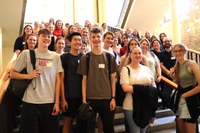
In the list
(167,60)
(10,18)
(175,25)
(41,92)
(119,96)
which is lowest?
(119,96)

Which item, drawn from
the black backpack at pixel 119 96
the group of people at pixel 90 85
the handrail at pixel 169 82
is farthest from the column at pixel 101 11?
the black backpack at pixel 119 96

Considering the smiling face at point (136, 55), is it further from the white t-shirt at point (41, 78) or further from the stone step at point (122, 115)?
the stone step at point (122, 115)

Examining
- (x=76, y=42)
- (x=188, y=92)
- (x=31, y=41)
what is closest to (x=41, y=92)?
(x=76, y=42)

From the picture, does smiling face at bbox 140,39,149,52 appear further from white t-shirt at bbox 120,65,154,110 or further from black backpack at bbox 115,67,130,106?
black backpack at bbox 115,67,130,106

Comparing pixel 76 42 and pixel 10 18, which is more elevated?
pixel 10 18

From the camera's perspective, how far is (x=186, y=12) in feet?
23.8

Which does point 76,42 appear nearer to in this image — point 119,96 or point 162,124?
point 119,96

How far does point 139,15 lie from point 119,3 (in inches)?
59.2

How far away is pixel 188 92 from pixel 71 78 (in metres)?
1.31

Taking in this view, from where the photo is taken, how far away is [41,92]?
7.58ft

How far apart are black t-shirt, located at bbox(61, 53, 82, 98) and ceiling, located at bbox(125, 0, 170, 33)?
22.7 ft

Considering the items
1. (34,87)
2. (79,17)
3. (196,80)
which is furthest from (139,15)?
(34,87)

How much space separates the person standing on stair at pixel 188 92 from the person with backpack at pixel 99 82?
82 cm

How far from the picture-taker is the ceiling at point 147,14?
9.14m
